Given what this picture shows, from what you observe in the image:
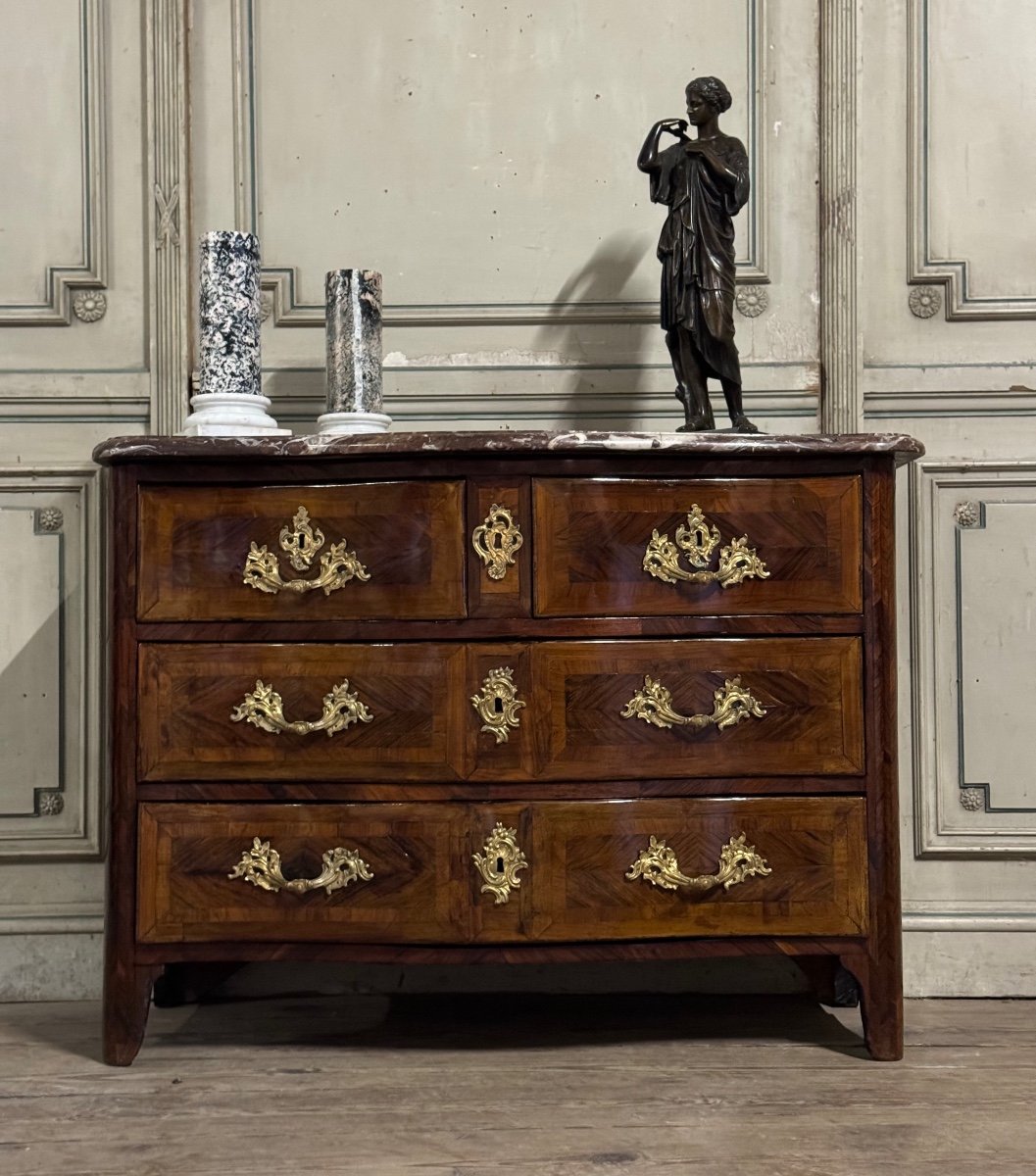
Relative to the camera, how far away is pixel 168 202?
2045 millimetres

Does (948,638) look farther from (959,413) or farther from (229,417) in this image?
(229,417)

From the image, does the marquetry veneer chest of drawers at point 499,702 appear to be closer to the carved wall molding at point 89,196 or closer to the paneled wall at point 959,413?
the paneled wall at point 959,413

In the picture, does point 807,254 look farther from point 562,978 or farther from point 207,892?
point 207,892

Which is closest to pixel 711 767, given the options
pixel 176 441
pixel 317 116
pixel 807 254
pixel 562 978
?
pixel 562 978

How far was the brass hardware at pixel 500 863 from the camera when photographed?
1.51 metres

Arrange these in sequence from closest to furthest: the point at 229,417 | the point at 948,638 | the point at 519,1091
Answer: the point at 519,1091, the point at 229,417, the point at 948,638

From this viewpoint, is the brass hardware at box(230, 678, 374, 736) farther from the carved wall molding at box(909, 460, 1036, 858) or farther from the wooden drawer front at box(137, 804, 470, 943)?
the carved wall molding at box(909, 460, 1036, 858)

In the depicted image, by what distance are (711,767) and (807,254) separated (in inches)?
40.5

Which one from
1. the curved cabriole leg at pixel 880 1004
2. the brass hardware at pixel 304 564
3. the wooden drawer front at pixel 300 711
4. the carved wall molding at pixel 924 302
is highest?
the carved wall molding at pixel 924 302

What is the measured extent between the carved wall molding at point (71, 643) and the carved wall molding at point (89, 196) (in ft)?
0.93

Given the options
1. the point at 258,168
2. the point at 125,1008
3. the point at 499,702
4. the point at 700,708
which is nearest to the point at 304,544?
the point at 499,702

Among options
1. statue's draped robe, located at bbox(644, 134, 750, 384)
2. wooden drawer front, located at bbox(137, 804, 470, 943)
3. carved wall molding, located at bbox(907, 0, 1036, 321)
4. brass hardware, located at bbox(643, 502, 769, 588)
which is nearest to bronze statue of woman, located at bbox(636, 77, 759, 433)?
statue's draped robe, located at bbox(644, 134, 750, 384)

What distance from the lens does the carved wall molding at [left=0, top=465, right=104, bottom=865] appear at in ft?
6.66

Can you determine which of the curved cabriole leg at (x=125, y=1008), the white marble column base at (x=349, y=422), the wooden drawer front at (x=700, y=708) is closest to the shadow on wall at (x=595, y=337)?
the white marble column base at (x=349, y=422)
